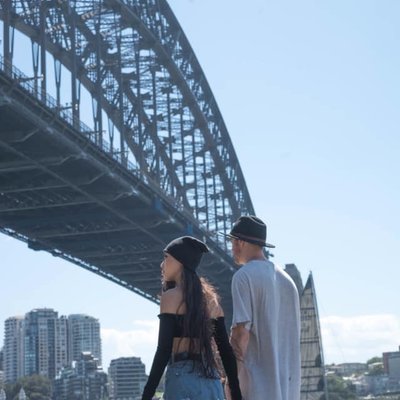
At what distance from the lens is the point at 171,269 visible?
4.98 meters

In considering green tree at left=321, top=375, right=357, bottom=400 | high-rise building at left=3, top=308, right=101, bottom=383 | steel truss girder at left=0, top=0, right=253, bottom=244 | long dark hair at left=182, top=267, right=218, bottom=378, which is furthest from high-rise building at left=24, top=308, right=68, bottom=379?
long dark hair at left=182, top=267, right=218, bottom=378

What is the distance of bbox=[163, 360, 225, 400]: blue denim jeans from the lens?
473cm

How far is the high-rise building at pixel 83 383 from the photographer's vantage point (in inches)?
4274

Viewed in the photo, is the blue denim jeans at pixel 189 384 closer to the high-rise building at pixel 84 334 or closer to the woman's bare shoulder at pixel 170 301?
the woman's bare shoulder at pixel 170 301

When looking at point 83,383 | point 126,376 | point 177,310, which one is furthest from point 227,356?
point 126,376

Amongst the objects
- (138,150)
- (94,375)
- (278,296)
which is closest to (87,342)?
(94,375)

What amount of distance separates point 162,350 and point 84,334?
14626 centimetres

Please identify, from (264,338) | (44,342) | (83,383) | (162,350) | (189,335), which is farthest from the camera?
(44,342)

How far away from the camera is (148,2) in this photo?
50.3 meters

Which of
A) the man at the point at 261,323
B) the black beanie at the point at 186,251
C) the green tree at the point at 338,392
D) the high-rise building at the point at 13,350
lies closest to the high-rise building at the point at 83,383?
the high-rise building at the point at 13,350

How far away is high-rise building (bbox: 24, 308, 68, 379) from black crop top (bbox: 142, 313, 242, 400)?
420ft

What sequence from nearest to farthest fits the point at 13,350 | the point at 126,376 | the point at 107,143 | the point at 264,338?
the point at 264,338
the point at 107,143
the point at 126,376
the point at 13,350

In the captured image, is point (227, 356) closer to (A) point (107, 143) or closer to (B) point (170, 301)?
(B) point (170, 301)

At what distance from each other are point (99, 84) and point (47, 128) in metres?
10.9
